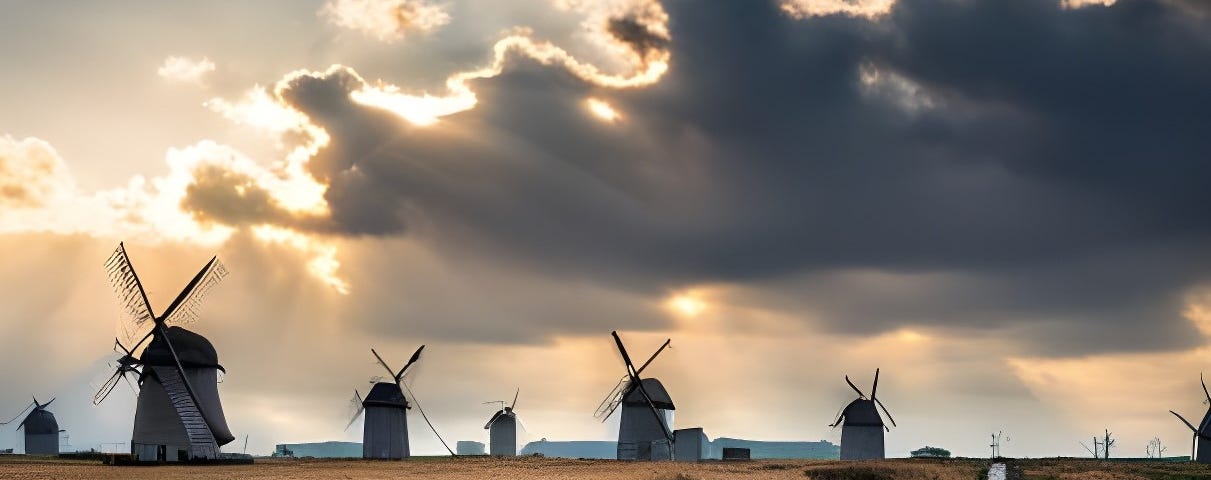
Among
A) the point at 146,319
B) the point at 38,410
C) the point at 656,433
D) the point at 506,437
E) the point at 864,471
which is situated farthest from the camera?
the point at 38,410

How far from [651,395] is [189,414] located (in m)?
54.7

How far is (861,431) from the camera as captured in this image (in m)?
149

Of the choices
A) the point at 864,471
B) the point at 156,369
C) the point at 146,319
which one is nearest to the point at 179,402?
the point at 156,369

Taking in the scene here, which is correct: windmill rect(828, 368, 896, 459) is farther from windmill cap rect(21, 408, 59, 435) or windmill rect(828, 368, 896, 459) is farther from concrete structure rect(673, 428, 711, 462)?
windmill cap rect(21, 408, 59, 435)

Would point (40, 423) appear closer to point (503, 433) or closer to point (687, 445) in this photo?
point (503, 433)

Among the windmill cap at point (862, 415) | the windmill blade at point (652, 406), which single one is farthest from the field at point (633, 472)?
the windmill cap at point (862, 415)

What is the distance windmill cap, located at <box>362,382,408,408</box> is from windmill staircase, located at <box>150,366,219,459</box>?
25.0 metres

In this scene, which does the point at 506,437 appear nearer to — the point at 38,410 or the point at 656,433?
the point at 656,433

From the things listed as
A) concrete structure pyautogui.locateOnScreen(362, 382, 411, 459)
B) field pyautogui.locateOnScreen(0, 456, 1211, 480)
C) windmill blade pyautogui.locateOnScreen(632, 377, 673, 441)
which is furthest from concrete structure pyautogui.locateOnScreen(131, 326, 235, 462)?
windmill blade pyautogui.locateOnScreen(632, 377, 673, 441)

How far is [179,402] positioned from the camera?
349 ft

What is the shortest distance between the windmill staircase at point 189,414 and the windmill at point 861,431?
7918 cm

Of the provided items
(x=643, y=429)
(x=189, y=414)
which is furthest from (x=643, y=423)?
(x=189, y=414)

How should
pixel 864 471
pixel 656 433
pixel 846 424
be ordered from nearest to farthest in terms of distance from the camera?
pixel 864 471, pixel 656 433, pixel 846 424

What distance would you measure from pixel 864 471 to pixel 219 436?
61843 millimetres
